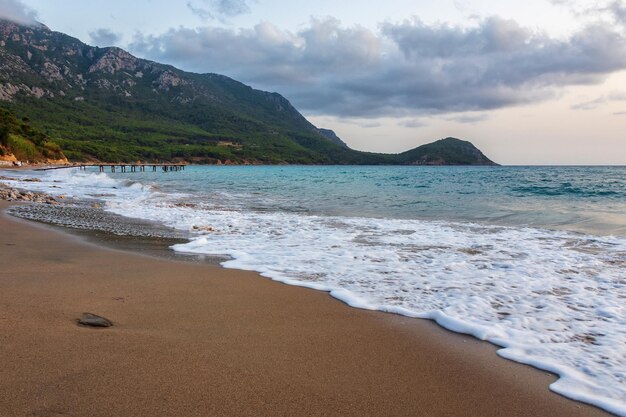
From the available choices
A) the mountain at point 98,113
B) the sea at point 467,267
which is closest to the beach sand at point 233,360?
the sea at point 467,267

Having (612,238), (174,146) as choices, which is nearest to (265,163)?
(174,146)

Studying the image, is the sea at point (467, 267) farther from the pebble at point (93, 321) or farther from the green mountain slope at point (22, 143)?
the green mountain slope at point (22, 143)

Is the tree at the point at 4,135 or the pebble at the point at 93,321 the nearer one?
the pebble at the point at 93,321

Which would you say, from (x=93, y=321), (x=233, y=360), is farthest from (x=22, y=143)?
(x=233, y=360)

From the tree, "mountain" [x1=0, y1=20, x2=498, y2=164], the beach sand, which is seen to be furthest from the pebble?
"mountain" [x1=0, y1=20, x2=498, y2=164]

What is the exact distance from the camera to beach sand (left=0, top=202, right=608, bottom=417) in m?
2.71

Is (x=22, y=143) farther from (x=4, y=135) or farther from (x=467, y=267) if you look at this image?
(x=467, y=267)

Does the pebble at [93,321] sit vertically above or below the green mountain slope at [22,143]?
below

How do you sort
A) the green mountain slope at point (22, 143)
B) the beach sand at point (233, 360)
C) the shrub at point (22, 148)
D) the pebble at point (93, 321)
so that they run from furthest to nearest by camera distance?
the shrub at point (22, 148)
the green mountain slope at point (22, 143)
the pebble at point (93, 321)
the beach sand at point (233, 360)

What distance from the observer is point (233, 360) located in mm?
3330

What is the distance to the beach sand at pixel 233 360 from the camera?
8.90 feet

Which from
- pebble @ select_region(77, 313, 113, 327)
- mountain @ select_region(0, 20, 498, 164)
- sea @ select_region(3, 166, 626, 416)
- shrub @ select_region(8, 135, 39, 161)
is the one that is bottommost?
sea @ select_region(3, 166, 626, 416)

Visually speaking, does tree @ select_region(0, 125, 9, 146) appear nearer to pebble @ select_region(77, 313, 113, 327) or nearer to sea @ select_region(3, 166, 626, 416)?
sea @ select_region(3, 166, 626, 416)

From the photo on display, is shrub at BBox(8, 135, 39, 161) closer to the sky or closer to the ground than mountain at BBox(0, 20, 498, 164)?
closer to the ground
